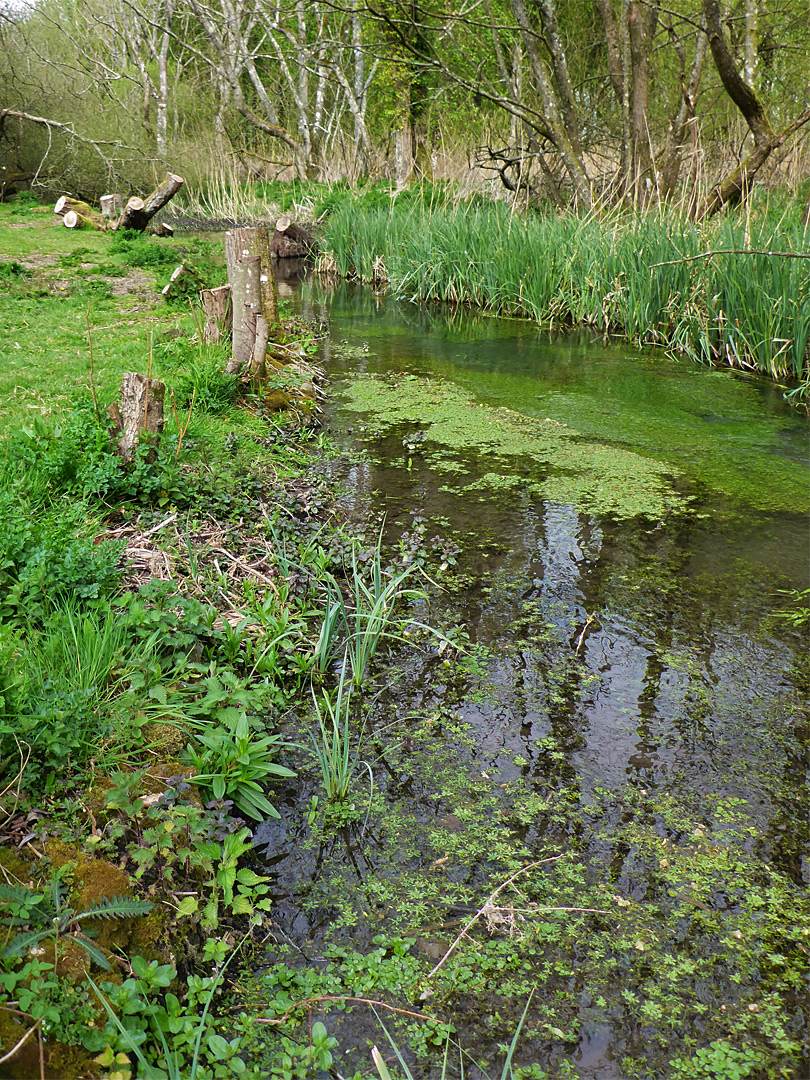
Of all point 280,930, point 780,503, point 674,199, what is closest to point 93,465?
point 280,930

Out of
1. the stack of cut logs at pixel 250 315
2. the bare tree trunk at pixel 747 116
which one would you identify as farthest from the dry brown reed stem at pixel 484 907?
the bare tree trunk at pixel 747 116

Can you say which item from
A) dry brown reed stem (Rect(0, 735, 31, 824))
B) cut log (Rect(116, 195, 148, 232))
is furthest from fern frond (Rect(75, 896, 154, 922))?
cut log (Rect(116, 195, 148, 232))

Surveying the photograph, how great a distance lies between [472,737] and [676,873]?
0.69 meters

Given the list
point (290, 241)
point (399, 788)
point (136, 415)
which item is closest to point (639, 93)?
point (290, 241)

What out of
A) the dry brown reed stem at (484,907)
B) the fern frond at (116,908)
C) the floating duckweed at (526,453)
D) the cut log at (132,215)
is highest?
the cut log at (132,215)

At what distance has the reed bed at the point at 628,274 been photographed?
5.67 metres

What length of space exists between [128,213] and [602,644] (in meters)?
12.7

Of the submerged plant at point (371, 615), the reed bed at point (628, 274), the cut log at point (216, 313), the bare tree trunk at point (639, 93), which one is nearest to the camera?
the submerged plant at point (371, 615)

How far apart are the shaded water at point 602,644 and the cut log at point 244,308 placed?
754mm

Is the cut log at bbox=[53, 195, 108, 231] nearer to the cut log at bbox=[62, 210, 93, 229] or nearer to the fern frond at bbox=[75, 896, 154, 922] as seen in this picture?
the cut log at bbox=[62, 210, 93, 229]

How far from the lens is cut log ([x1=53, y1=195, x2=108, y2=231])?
12.6 meters

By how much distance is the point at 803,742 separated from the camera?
7.48ft

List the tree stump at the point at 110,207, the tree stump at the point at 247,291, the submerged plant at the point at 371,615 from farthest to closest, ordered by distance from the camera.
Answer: the tree stump at the point at 110,207
the tree stump at the point at 247,291
the submerged plant at the point at 371,615

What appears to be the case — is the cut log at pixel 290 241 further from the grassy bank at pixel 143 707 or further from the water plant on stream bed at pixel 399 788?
the water plant on stream bed at pixel 399 788
